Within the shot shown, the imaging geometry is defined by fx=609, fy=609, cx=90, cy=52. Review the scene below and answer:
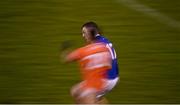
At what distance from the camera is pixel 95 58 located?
775 cm

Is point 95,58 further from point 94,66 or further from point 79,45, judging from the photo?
point 79,45

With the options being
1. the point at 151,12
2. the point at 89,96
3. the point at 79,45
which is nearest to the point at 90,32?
the point at 89,96

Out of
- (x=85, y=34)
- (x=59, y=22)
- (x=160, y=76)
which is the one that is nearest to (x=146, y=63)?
(x=160, y=76)

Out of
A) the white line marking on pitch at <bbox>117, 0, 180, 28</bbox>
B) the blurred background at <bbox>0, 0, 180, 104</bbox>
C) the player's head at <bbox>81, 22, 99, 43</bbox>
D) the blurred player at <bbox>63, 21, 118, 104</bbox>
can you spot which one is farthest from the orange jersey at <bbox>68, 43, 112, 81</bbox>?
the white line marking on pitch at <bbox>117, 0, 180, 28</bbox>

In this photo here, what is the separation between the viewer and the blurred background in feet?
35.9

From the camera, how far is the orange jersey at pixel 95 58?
25.4ft

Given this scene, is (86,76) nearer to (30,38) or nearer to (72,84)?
(72,84)

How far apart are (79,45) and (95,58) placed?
417 cm

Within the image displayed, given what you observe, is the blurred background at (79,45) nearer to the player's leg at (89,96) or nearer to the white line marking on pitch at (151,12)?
the white line marking on pitch at (151,12)

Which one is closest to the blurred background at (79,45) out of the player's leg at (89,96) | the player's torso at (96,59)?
the player's leg at (89,96)

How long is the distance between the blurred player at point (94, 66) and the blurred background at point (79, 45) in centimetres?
289

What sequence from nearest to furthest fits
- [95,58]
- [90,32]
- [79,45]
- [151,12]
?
1. [95,58]
2. [90,32]
3. [79,45]
4. [151,12]

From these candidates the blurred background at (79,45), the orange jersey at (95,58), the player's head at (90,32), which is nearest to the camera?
the orange jersey at (95,58)

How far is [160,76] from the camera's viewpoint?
11211 millimetres
